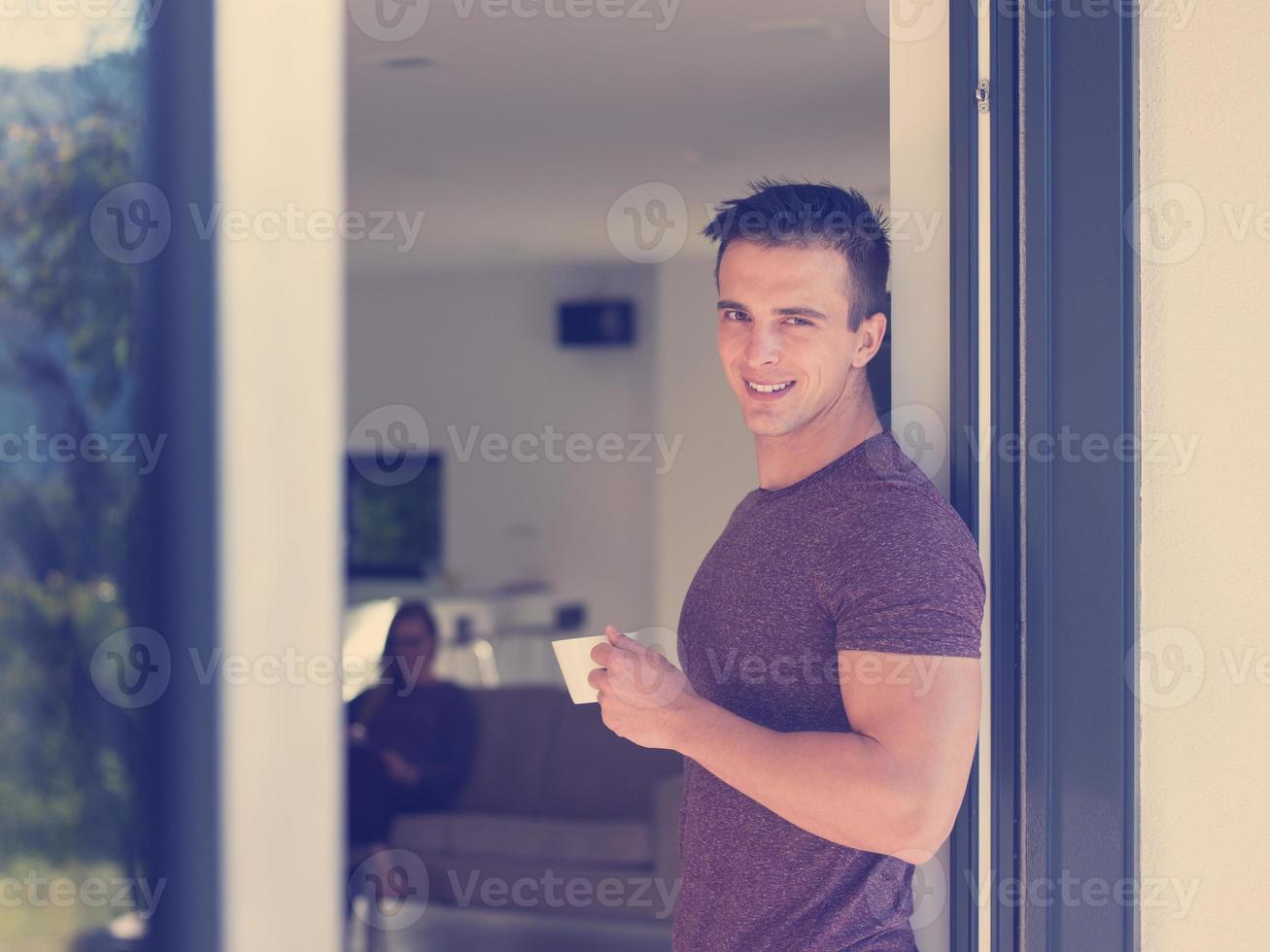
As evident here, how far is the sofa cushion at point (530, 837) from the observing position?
404 centimetres

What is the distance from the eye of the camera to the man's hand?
4.03 feet

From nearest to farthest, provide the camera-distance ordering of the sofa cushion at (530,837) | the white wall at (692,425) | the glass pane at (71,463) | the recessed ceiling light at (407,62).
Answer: the glass pane at (71,463) → the recessed ceiling light at (407,62) → the sofa cushion at (530,837) → the white wall at (692,425)

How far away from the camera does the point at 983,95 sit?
1290 mm

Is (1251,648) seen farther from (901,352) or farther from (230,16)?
(230,16)

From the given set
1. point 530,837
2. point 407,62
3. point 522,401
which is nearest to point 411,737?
point 530,837

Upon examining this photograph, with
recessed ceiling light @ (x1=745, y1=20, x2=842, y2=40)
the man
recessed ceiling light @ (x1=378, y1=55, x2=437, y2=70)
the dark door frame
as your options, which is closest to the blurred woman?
recessed ceiling light @ (x1=378, y1=55, x2=437, y2=70)

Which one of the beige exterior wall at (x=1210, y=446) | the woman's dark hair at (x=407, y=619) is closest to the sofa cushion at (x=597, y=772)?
the woman's dark hair at (x=407, y=619)

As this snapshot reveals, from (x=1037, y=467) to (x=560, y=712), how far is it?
11.2 feet

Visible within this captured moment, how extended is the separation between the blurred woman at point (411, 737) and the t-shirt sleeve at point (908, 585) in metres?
3.10

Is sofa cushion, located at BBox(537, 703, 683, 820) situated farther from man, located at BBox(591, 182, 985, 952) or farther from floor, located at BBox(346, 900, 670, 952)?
man, located at BBox(591, 182, 985, 952)

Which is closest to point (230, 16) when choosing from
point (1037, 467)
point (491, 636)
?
point (1037, 467)

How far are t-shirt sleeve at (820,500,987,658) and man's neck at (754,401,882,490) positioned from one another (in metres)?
0.15

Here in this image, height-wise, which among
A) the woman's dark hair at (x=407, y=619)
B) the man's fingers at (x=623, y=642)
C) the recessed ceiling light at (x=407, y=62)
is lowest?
the woman's dark hair at (x=407, y=619)

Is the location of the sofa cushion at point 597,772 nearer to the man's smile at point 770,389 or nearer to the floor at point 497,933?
the floor at point 497,933
